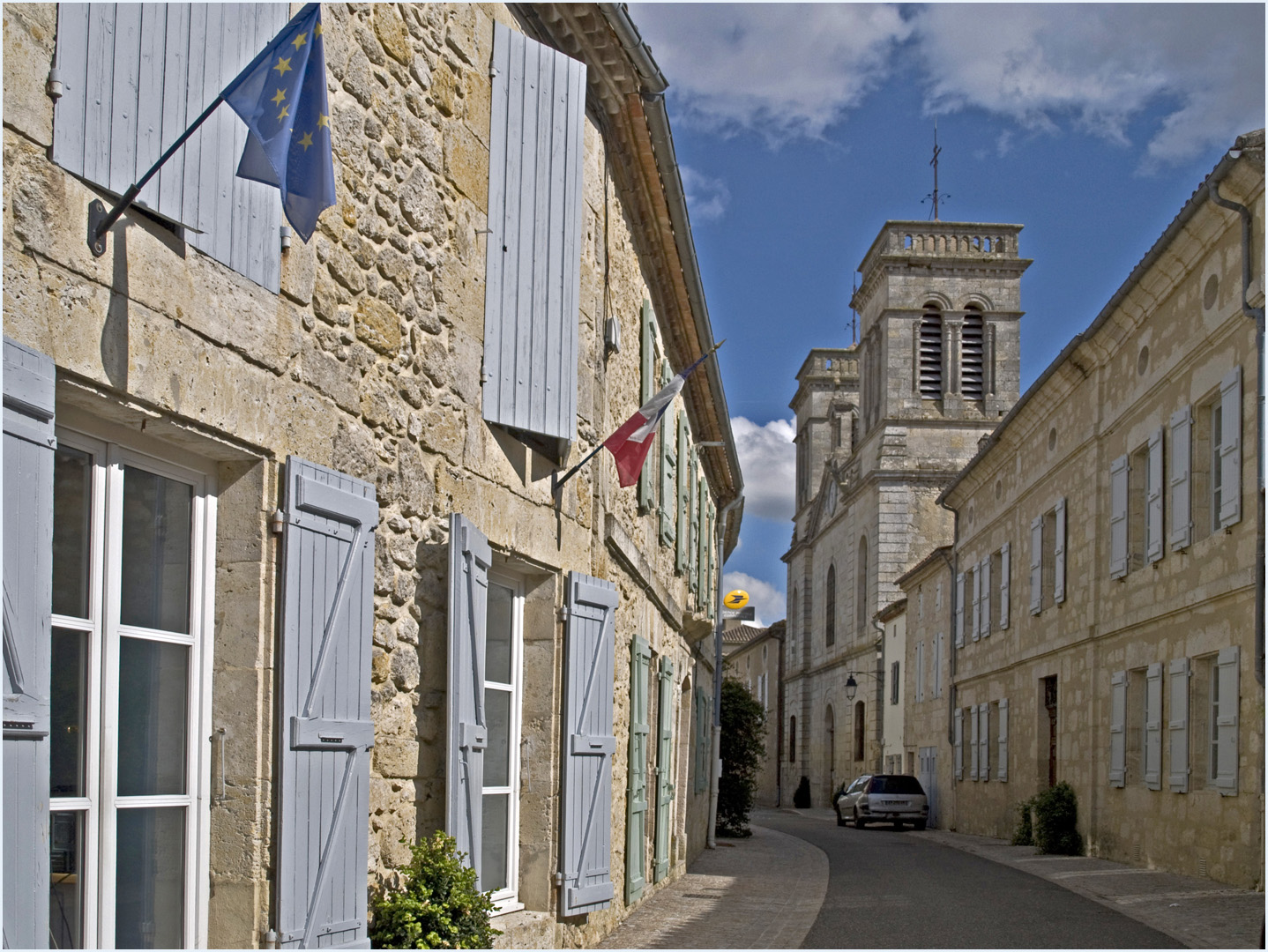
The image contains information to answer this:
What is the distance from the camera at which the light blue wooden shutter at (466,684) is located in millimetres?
6121

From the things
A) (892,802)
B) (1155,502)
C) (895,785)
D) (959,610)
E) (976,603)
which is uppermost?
(1155,502)

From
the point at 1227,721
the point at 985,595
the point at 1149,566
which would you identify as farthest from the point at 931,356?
the point at 1227,721

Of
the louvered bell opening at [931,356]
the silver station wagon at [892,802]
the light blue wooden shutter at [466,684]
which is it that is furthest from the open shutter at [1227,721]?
the louvered bell opening at [931,356]

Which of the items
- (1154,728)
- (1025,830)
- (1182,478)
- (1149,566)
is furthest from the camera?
(1025,830)

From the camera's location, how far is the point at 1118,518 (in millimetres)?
17703

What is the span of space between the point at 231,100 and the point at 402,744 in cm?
283

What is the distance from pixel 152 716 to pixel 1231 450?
11.5 metres

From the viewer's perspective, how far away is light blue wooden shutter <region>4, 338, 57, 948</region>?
3.54m

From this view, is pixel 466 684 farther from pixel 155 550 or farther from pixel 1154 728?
pixel 1154 728

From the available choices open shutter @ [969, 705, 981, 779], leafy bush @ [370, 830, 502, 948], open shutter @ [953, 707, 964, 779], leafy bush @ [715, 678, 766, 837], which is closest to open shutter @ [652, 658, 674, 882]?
leafy bush @ [370, 830, 502, 948]

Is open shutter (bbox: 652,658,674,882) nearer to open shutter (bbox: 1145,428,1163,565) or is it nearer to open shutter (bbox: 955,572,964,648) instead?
open shutter (bbox: 1145,428,1163,565)

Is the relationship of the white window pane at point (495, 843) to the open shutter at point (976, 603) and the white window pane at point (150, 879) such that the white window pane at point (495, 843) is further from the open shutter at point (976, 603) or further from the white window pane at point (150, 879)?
the open shutter at point (976, 603)

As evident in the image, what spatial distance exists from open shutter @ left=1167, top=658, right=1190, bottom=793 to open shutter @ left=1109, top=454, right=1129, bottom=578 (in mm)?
2232

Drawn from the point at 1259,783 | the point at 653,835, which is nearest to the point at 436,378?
the point at 653,835
